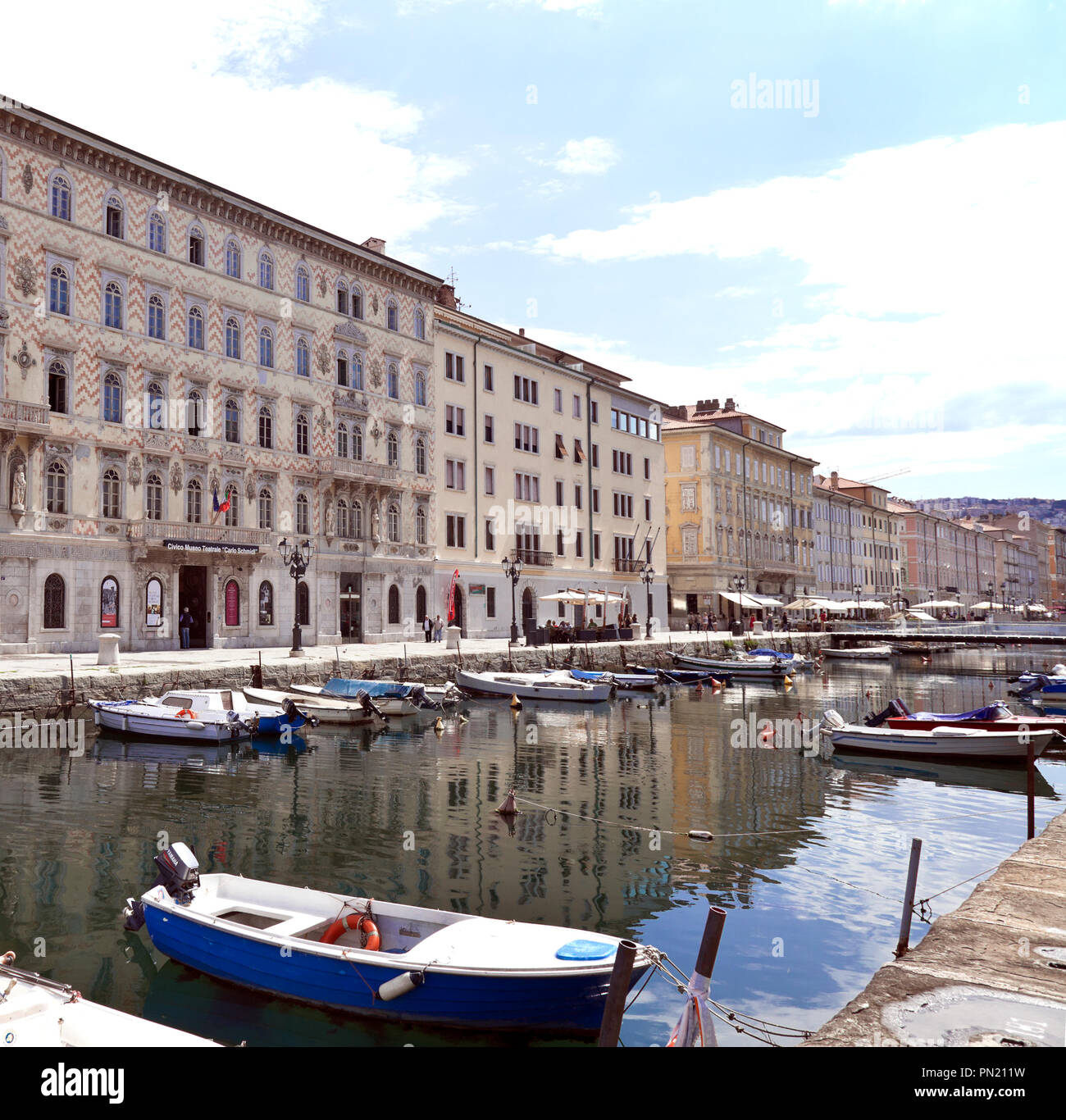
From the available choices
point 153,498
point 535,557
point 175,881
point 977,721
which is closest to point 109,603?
point 153,498

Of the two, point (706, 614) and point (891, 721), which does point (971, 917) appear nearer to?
point (891, 721)

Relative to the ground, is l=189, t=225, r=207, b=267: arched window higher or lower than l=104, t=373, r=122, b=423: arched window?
higher

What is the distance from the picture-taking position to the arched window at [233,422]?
40.5 metres

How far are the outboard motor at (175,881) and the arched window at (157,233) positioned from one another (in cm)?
3430

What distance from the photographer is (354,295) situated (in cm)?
4706

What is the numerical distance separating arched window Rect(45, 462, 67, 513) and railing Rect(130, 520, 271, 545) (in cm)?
270

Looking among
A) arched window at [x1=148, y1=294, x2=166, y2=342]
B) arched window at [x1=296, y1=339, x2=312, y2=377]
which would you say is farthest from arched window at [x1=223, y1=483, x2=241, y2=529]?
arched window at [x1=296, y1=339, x2=312, y2=377]

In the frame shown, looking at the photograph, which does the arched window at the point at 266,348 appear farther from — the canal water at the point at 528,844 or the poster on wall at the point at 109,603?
the canal water at the point at 528,844

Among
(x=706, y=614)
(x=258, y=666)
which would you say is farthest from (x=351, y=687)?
(x=706, y=614)

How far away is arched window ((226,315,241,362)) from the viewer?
134 feet

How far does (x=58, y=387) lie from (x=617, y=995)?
3529cm

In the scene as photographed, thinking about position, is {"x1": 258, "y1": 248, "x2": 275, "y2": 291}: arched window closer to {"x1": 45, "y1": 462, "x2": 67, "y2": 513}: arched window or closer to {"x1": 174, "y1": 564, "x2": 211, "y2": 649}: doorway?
{"x1": 45, "y1": 462, "x2": 67, "y2": 513}: arched window

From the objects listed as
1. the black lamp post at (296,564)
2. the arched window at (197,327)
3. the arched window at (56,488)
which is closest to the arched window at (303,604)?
the black lamp post at (296,564)

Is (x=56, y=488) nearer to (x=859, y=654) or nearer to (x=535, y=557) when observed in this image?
(x=535, y=557)
